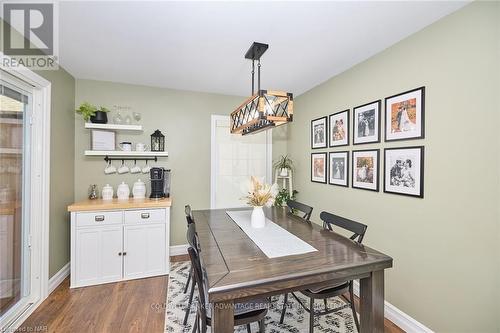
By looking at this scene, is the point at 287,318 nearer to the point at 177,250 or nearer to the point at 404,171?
the point at 404,171

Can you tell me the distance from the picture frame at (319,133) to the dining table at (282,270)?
1.54 m

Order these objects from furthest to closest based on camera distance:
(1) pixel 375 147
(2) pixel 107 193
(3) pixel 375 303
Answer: (2) pixel 107 193, (1) pixel 375 147, (3) pixel 375 303

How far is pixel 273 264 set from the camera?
4.34 feet

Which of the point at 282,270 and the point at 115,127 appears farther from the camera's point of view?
the point at 115,127

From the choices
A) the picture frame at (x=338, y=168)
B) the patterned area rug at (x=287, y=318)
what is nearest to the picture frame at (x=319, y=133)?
the picture frame at (x=338, y=168)

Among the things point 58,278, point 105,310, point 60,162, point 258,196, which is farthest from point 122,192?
point 258,196

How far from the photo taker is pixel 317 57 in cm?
238

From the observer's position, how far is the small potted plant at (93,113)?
2.78 m

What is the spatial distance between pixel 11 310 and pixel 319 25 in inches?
140

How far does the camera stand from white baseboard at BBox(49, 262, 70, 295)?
2406 millimetres

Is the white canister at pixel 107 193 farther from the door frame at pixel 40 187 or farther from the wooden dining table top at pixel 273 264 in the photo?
the wooden dining table top at pixel 273 264

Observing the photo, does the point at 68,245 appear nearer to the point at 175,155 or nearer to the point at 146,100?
the point at 175,155

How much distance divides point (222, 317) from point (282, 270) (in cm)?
39

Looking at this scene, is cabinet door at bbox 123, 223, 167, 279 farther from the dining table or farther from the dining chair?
the dining chair
